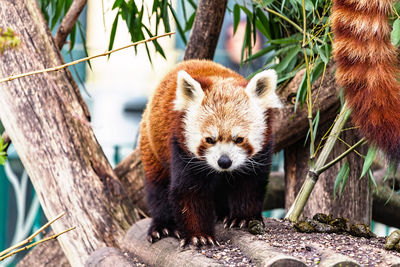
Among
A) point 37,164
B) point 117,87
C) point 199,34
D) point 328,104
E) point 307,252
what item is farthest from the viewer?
point 117,87

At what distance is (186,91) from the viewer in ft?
8.45

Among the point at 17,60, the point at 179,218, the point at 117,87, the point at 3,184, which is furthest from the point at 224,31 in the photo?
the point at 179,218

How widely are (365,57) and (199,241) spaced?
1.04 metres

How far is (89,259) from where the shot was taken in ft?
9.43

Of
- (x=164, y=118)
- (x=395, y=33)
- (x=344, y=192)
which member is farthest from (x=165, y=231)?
(x=395, y=33)

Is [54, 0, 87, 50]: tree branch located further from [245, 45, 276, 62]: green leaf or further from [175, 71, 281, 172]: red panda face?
[175, 71, 281, 172]: red panda face

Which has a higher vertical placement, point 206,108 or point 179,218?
point 206,108

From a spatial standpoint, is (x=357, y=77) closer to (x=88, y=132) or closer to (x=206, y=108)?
(x=206, y=108)

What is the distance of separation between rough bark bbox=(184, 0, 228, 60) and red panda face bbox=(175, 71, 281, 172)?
1.16 metres

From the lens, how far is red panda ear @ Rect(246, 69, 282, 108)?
2.60 m

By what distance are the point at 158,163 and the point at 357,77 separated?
1.16 m

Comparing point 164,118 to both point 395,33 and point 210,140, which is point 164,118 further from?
point 395,33

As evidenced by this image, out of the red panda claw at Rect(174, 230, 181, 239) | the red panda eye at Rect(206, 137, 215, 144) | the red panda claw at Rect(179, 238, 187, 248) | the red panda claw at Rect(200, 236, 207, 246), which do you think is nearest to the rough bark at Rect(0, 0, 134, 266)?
the red panda claw at Rect(174, 230, 181, 239)

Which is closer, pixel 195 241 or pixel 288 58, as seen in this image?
pixel 195 241
